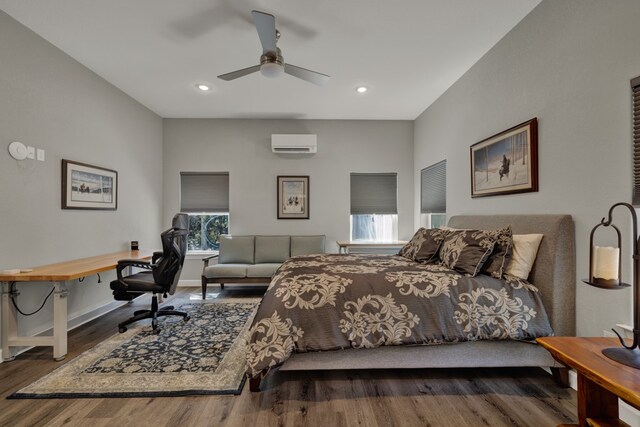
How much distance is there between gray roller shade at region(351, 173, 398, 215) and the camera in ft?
16.8

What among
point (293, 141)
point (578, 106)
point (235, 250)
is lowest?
point (235, 250)

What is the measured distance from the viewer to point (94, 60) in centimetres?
316

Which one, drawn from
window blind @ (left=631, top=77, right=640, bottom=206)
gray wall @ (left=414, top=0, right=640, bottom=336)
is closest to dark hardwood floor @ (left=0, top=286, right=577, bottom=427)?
gray wall @ (left=414, top=0, right=640, bottom=336)

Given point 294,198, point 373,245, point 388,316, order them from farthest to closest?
point 294,198, point 373,245, point 388,316

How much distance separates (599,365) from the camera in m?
1.16

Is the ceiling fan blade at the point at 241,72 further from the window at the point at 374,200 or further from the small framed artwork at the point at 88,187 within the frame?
the window at the point at 374,200

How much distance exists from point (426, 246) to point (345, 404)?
1711 millimetres

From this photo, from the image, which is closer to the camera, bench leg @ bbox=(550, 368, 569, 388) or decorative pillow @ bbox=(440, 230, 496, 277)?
bench leg @ bbox=(550, 368, 569, 388)

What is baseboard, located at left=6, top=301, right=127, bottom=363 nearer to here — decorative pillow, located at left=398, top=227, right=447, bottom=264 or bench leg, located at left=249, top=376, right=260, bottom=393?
bench leg, located at left=249, top=376, right=260, bottom=393

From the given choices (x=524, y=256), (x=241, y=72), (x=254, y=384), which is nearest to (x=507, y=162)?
(x=524, y=256)

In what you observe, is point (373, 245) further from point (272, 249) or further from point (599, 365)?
point (599, 365)

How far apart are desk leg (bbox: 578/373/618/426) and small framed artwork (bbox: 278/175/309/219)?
4124mm

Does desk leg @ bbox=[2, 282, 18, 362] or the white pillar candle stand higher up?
the white pillar candle

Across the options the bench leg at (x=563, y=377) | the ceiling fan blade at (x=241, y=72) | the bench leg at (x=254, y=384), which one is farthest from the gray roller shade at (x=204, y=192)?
the bench leg at (x=563, y=377)
